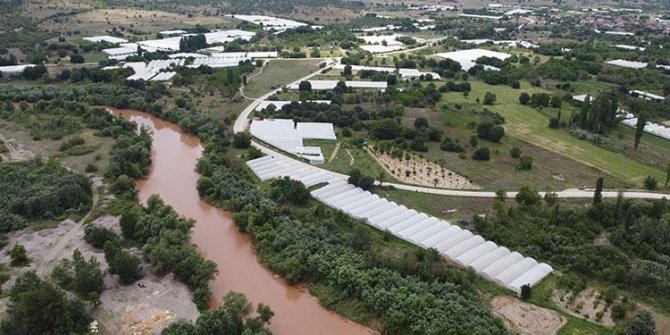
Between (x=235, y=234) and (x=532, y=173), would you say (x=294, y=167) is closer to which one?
(x=235, y=234)

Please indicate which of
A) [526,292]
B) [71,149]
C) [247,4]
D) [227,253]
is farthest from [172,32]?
[526,292]

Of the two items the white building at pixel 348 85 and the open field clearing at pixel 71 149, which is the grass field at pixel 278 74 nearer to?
the white building at pixel 348 85

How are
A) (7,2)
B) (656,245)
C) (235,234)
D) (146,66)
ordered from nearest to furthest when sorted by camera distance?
(656,245) → (235,234) → (146,66) → (7,2)

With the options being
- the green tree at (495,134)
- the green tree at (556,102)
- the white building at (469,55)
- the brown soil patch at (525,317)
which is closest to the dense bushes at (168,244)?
the brown soil patch at (525,317)

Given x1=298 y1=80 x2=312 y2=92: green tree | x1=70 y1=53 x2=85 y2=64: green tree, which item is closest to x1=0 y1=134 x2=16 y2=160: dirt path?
x1=70 y1=53 x2=85 y2=64: green tree

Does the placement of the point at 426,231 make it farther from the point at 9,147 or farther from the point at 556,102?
the point at 9,147

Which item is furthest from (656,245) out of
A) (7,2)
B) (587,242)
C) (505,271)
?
(7,2)

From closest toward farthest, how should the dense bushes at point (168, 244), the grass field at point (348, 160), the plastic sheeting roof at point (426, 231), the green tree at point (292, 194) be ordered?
the dense bushes at point (168, 244) → the plastic sheeting roof at point (426, 231) → the green tree at point (292, 194) → the grass field at point (348, 160)
